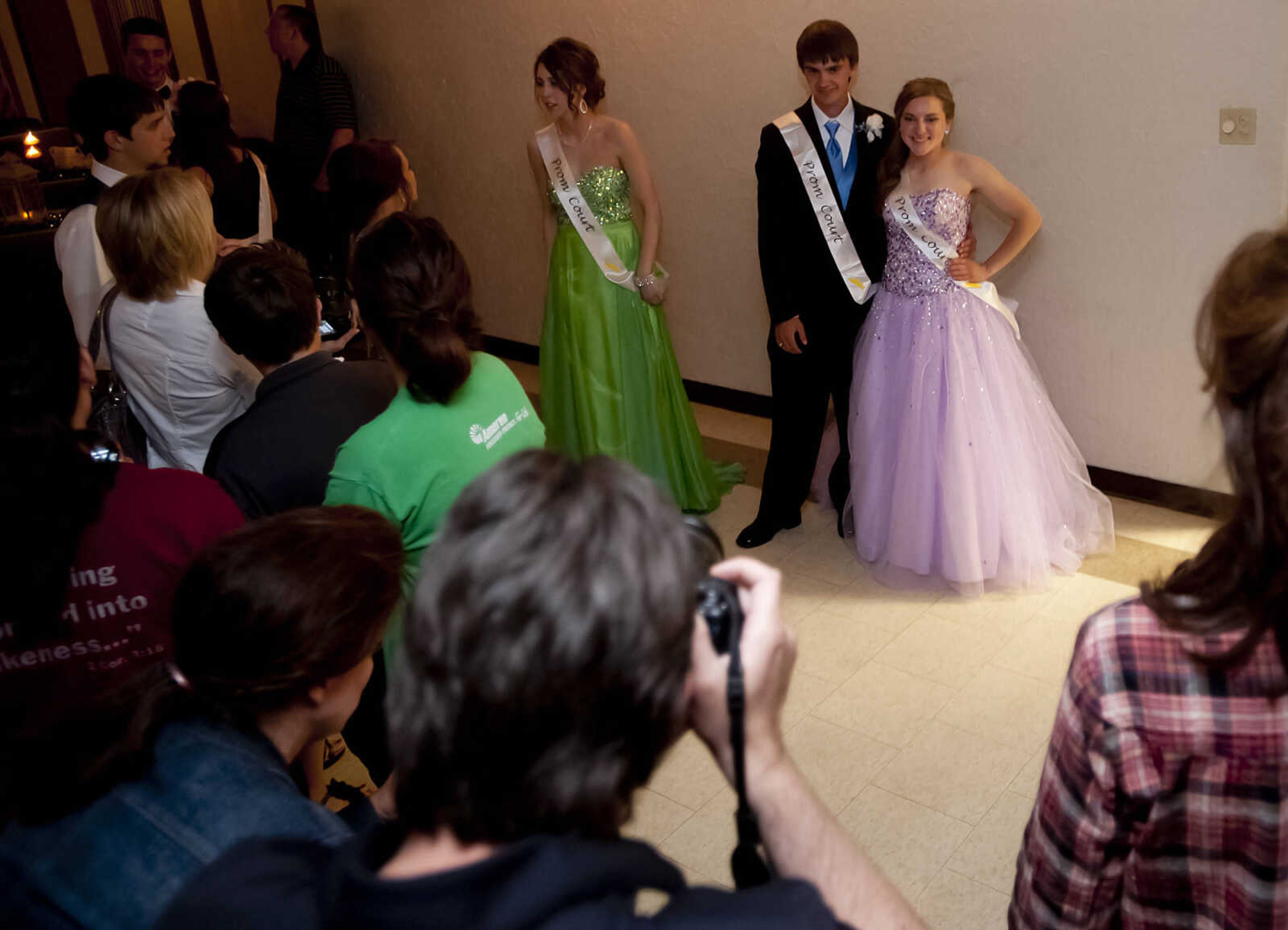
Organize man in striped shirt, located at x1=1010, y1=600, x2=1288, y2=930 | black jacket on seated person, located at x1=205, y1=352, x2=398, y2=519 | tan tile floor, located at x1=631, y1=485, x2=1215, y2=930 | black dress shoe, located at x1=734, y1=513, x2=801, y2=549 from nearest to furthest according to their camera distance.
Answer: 1. man in striped shirt, located at x1=1010, y1=600, x2=1288, y2=930
2. black jacket on seated person, located at x1=205, y1=352, x2=398, y2=519
3. tan tile floor, located at x1=631, y1=485, x2=1215, y2=930
4. black dress shoe, located at x1=734, y1=513, x2=801, y2=549

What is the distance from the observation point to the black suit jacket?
3070 millimetres

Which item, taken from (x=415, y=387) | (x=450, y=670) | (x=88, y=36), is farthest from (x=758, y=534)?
(x=88, y=36)

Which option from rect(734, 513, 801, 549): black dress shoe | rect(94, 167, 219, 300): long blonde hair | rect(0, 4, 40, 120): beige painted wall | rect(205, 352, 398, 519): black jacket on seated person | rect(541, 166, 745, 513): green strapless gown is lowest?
rect(734, 513, 801, 549): black dress shoe

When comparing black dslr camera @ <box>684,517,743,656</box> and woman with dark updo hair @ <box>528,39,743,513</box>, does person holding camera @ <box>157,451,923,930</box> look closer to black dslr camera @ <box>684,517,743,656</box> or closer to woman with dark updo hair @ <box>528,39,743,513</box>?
black dslr camera @ <box>684,517,743,656</box>

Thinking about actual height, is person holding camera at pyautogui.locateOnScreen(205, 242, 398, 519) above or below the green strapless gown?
above

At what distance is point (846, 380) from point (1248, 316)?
2.53 meters

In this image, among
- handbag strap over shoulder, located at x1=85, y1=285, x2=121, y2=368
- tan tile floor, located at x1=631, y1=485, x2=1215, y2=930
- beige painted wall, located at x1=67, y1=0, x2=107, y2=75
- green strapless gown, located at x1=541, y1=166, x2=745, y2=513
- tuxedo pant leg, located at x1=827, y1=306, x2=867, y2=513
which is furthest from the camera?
beige painted wall, located at x1=67, y1=0, x2=107, y2=75

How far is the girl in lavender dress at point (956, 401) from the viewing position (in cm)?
293

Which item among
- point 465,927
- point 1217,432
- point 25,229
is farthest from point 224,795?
point 25,229

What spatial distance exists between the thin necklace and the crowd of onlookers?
1799mm

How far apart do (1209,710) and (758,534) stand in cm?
255

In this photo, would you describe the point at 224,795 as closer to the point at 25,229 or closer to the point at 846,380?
the point at 846,380

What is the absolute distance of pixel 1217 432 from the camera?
2.80 ft

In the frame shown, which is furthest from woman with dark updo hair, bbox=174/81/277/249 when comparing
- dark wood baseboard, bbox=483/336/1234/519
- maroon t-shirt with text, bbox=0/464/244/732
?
maroon t-shirt with text, bbox=0/464/244/732
